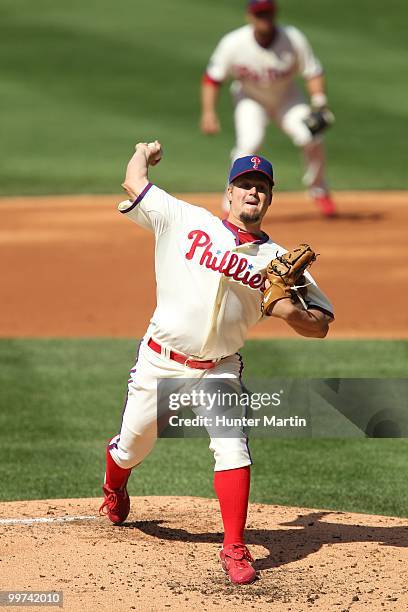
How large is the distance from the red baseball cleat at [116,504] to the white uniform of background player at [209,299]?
0.48m

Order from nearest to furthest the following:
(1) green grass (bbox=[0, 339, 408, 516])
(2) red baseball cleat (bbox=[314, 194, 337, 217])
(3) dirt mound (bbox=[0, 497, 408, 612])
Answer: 1. (3) dirt mound (bbox=[0, 497, 408, 612])
2. (1) green grass (bbox=[0, 339, 408, 516])
3. (2) red baseball cleat (bbox=[314, 194, 337, 217])

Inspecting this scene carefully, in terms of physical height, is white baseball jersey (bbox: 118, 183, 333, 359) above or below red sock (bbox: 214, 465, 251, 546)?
above

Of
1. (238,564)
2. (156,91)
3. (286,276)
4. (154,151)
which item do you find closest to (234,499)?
(238,564)

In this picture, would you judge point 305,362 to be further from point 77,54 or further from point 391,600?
point 77,54

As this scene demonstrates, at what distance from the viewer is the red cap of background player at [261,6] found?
518 inches

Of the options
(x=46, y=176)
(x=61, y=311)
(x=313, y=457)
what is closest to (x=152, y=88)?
(x=46, y=176)

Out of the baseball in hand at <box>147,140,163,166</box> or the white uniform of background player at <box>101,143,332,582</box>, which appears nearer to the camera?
the white uniform of background player at <box>101,143,332,582</box>

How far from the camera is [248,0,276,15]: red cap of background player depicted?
1316cm

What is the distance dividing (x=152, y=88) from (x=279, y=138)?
133 inches

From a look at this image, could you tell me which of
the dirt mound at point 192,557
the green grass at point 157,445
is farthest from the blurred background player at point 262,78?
the dirt mound at point 192,557

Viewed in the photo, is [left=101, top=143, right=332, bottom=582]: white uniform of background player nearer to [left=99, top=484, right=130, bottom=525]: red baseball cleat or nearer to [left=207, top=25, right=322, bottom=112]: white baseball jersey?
[left=99, top=484, right=130, bottom=525]: red baseball cleat

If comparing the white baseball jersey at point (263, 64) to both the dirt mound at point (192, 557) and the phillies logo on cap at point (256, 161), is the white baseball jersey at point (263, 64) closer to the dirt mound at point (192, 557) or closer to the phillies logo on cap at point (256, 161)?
the dirt mound at point (192, 557)

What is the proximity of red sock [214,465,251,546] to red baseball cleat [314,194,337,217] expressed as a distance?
31.3ft

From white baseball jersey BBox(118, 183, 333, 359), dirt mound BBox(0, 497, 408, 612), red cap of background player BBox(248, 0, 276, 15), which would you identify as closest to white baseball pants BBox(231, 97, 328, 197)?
red cap of background player BBox(248, 0, 276, 15)
